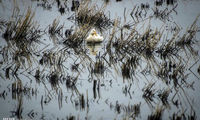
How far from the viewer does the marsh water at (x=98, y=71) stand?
3.18 metres

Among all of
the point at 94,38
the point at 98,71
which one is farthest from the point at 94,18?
the point at 98,71

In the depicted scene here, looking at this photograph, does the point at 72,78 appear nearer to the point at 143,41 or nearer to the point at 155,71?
the point at 155,71

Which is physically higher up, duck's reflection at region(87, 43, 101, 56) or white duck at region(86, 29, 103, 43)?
white duck at region(86, 29, 103, 43)

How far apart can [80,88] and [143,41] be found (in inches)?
90.1

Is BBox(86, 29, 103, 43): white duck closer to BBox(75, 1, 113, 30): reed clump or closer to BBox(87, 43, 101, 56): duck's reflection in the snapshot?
BBox(87, 43, 101, 56): duck's reflection

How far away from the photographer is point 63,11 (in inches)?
330

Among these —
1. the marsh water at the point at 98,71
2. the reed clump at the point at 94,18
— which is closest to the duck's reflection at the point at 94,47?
the marsh water at the point at 98,71

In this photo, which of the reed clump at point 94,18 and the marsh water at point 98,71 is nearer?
the marsh water at point 98,71

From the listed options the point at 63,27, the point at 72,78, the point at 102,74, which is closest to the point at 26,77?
the point at 72,78

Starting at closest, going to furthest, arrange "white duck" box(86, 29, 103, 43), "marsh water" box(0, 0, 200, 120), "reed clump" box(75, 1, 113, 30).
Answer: "marsh water" box(0, 0, 200, 120) < "white duck" box(86, 29, 103, 43) < "reed clump" box(75, 1, 113, 30)

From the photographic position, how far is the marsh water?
3176 millimetres

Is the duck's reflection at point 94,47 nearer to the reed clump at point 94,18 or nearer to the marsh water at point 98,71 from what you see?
the marsh water at point 98,71

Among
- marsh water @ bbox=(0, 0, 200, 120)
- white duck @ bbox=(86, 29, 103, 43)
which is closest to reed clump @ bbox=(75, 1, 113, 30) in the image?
marsh water @ bbox=(0, 0, 200, 120)

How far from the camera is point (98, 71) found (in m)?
4.34
